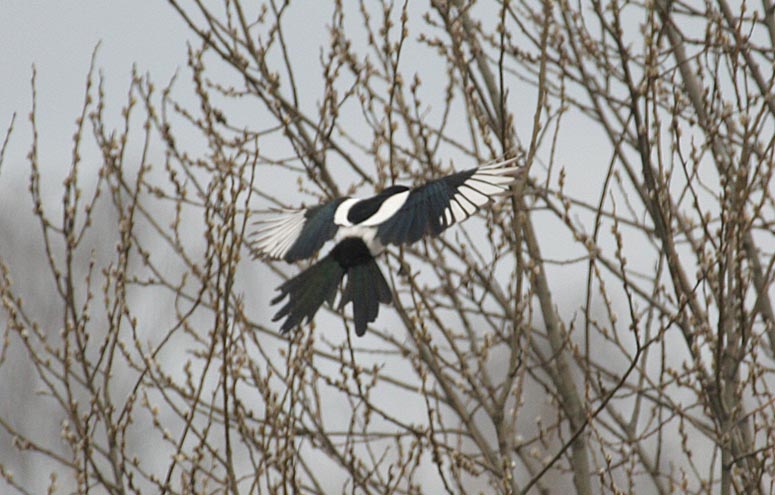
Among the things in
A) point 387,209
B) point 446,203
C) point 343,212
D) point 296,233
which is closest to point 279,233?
point 296,233

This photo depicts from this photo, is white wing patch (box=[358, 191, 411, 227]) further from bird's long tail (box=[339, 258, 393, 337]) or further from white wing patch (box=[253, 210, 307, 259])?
white wing patch (box=[253, 210, 307, 259])

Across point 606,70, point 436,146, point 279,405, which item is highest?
point 606,70

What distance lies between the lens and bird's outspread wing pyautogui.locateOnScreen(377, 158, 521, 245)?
3430mm

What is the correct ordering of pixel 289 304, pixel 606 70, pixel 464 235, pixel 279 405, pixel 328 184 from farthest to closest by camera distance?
pixel 606 70
pixel 464 235
pixel 328 184
pixel 289 304
pixel 279 405

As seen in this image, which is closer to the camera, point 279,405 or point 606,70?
point 279,405

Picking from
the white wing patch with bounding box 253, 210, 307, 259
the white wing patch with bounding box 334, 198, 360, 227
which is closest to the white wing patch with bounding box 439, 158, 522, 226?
the white wing patch with bounding box 334, 198, 360, 227

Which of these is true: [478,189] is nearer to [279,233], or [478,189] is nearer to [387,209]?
[387,209]

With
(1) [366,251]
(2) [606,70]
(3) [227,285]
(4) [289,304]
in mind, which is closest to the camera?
(3) [227,285]

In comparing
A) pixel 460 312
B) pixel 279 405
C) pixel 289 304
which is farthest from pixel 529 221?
pixel 279 405

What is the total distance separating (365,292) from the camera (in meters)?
3.57

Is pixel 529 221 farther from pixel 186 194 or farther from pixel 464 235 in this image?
pixel 186 194

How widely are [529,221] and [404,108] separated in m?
0.69

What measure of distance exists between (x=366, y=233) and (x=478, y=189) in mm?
353

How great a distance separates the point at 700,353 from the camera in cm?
362
